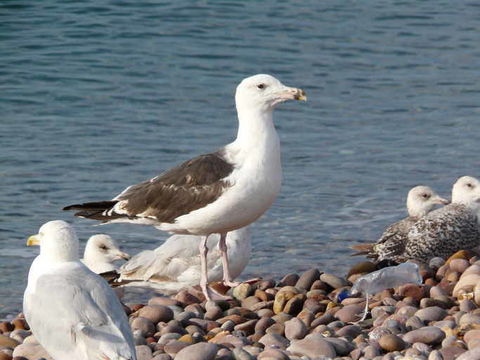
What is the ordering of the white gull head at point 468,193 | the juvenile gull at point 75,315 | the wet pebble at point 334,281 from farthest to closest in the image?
the white gull head at point 468,193
the wet pebble at point 334,281
the juvenile gull at point 75,315

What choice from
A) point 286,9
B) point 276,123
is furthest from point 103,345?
point 286,9

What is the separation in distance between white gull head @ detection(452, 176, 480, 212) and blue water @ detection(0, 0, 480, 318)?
0.94m

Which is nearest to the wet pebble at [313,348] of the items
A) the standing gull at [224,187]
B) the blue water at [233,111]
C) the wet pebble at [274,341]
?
the wet pebble at [274,341]

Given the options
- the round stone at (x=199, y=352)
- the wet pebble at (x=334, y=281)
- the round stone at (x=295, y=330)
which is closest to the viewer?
the round stone at (x=199, y=352)

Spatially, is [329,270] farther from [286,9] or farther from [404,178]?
[286,9]

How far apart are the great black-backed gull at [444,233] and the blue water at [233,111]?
0.69m

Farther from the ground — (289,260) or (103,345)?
(103,345)

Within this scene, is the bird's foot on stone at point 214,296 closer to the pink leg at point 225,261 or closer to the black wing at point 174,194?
the pink leg at point 225,261

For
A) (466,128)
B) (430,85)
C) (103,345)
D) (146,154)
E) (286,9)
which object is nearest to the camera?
(103,345)

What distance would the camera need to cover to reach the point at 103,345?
5.59m

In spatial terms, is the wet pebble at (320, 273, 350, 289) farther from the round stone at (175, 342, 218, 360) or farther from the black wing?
the round stone at (175, 342, 218, 360)

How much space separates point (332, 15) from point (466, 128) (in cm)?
621

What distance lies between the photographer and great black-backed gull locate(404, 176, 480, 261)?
893 centimetres

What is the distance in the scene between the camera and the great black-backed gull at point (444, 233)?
8.93m
